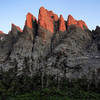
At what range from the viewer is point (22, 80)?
136ft

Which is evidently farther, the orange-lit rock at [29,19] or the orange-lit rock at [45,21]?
the orange-lit rock at [29,19]

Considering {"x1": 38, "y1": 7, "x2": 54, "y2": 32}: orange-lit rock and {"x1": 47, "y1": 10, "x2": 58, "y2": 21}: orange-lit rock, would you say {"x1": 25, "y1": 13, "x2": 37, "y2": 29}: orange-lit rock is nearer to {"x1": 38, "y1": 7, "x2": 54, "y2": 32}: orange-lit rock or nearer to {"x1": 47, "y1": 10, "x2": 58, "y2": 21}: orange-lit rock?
{"x1": 38, "y1": 7, "x2": 54, "y2": 32}: orange-lit rock

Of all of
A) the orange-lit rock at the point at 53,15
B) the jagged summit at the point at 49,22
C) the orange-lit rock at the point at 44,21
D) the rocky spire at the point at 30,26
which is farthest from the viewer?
the orange-lit rock at the point at 53,15

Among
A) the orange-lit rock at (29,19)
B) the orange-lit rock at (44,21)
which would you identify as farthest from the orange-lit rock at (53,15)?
the orange-lit rock at (29,19)

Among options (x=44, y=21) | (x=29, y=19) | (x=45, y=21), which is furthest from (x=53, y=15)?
(x=29, y=19)

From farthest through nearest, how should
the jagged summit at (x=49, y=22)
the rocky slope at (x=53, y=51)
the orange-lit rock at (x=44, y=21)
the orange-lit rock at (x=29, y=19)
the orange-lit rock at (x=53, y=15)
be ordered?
the orange-lit rock at (x=53, y=15)
the orange-lit rock at (x=29, y=19)
the jagged summit at (x=49, y=22)
the orange-lit rock at (x=44, y=21)
the rocky slope at (x=53, y=51)

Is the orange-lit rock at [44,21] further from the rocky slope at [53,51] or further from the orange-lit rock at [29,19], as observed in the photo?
the orange-lit rock at [29,19]

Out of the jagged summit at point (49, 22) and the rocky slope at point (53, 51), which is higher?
the jagged summit at point (49, 22)

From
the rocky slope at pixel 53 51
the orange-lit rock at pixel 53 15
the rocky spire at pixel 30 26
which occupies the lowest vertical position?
the rocky slope at pixel 53 51

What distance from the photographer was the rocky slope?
4381cm

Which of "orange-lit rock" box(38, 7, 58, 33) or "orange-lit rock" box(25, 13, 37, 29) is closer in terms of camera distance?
"orange-lit rock" box(38, 7, 58, 33)

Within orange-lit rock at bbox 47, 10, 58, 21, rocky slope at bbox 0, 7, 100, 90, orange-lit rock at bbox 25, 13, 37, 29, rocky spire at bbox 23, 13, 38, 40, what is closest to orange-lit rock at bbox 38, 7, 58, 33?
rocky slope at bbox 0, 7, 100, 90

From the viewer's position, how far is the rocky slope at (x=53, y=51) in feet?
144

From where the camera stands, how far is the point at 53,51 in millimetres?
51156
